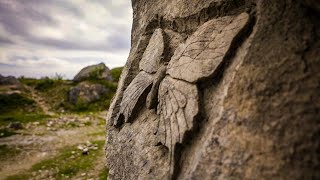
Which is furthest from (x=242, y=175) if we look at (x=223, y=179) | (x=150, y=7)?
(x=150, y=7)

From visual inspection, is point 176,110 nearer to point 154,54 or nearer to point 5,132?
point 154,54

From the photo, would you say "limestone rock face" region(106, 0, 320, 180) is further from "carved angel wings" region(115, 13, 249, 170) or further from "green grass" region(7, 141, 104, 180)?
"green grass" region(7, 141, 104, 180)

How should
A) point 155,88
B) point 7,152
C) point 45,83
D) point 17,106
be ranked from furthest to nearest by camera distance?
point 45,83
point 17,106
point 7,152
point 155,88

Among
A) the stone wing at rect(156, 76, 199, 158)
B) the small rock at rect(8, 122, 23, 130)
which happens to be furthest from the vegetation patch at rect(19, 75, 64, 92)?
the stone wing at rect(156, 76, 199, 158)

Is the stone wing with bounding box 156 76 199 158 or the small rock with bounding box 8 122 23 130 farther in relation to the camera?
the small rock with bounding box 8 122 23 130

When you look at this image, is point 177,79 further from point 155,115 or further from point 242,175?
point 242,175

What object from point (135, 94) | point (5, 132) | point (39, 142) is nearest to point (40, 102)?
point (5, 132)
